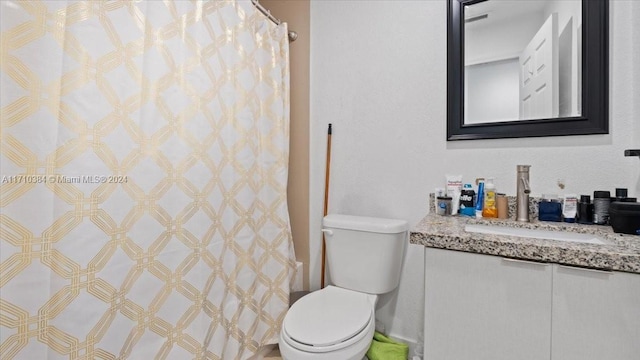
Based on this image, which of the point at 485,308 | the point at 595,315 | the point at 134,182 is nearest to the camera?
the point at 595,315

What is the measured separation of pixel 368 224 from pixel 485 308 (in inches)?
26.1

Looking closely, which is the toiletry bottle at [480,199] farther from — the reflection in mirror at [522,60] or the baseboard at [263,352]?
the baseboard at [263,352]

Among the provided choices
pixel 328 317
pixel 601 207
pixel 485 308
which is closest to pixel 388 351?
pixel 328 317

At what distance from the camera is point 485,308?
34.7 inches

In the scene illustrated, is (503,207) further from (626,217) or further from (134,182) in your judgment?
(134,182)

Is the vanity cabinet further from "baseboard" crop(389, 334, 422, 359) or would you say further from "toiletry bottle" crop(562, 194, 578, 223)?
"baseboard" crop(389, 334, 422, 359)

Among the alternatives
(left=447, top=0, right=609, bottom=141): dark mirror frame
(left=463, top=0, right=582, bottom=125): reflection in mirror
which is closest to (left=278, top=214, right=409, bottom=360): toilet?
(left=447, top=0, right=609, bottom=141): dark mirror frame

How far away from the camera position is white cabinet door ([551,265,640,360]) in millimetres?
730

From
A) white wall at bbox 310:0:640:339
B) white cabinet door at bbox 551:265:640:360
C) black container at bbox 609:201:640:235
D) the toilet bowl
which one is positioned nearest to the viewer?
white cabinet door at bbox 551:265:640:360

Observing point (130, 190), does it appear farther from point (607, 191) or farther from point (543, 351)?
point (607, 191)

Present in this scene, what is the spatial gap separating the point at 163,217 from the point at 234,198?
362 millimetres

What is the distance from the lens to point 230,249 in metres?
1.38

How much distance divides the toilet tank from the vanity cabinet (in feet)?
1.56

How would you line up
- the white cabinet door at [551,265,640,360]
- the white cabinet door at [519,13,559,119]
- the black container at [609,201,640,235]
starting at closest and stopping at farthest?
the white cabinet door at [551,265,640,360] < the black container at [609,201,640,235] < the white cabinet door at [519,13,559,119]
